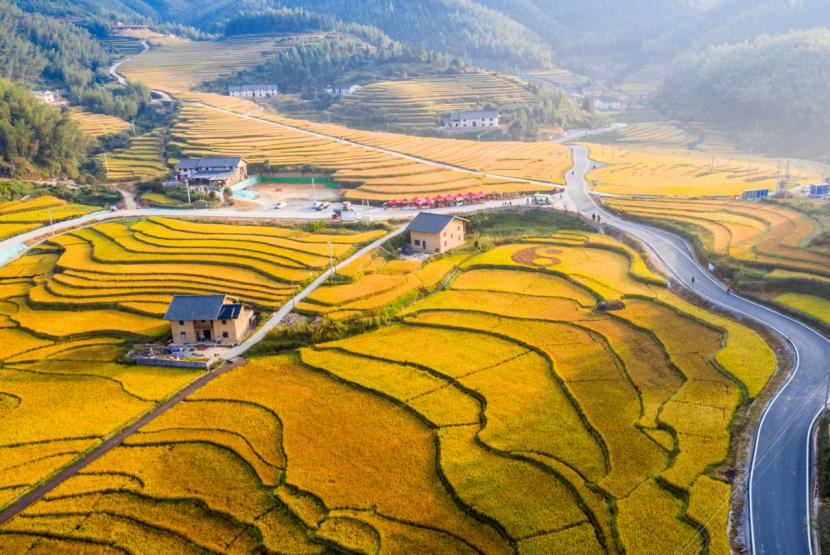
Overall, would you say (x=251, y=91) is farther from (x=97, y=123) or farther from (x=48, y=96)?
(x=97, y=123)

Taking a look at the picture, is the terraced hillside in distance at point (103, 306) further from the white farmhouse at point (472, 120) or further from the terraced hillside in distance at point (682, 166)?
the white farmhouse at point (472, 120)

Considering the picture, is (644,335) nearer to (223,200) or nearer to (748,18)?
(223,200)

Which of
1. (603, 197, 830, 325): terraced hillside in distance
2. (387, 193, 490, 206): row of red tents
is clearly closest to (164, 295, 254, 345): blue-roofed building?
(387, 193, 490, 206): row of red tents

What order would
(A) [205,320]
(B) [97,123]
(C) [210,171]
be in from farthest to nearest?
(B) [97,123]
(C) [210,171]
(A) [205,320]

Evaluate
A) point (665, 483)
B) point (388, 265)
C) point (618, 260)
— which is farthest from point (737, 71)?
point (665, 483)

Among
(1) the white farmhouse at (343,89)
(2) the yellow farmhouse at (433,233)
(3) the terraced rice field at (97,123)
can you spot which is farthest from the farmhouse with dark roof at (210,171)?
(1) the white farmhouse at (343,89)

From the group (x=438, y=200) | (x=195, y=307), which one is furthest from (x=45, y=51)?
(x=195, y=307)
